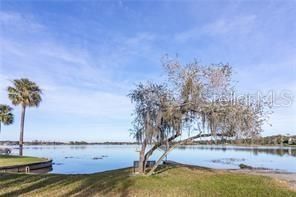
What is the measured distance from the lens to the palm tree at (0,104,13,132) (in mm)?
43938

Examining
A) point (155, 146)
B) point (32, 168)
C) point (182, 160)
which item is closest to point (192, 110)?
point (155, 146)

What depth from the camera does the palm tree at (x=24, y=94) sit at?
42.0m

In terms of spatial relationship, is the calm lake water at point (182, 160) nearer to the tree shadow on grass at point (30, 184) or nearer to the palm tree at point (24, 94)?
the tree shadow on grass at point (30, 184)

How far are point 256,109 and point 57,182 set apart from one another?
850 cm

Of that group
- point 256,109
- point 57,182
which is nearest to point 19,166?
point 57,182

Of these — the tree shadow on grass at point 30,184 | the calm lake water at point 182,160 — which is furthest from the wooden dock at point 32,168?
the tree shadow on grass at point 30,184

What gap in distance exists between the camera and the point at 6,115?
4422 centimetres

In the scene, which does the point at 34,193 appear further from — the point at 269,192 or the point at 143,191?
the point at 269,192

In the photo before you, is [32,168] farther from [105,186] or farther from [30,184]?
[105,186]

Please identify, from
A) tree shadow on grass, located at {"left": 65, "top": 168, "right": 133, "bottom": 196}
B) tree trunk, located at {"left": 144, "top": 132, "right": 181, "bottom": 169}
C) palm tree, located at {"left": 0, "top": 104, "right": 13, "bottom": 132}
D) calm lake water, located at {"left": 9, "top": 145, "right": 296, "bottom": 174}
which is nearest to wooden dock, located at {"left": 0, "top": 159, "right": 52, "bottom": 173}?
calm lake water, located at {"left": 9, "top": 145, "right": 296, "bottom": 174}

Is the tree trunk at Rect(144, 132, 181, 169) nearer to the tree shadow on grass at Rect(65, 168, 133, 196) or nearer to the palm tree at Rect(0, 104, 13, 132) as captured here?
the tree shadow on grass at Rect(65, 168, 133, 196)

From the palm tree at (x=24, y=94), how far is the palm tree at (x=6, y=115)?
2891 mm

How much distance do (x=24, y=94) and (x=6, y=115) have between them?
175 inches

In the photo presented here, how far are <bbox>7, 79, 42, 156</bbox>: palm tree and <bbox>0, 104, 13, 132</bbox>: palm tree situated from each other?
2.89 m
